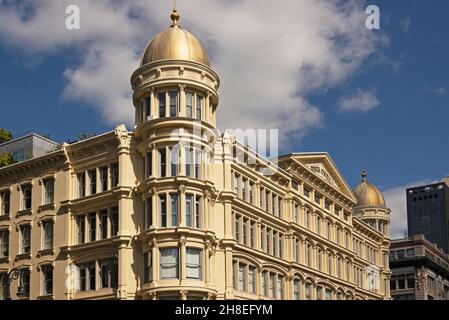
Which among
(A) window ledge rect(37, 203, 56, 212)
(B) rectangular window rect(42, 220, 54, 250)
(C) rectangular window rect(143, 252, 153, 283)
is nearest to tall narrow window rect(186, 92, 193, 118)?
(C) rectangular window rect(143, 252, 153, 283)

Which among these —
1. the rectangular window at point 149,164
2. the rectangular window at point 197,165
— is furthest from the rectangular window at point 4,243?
the rectangular window at point 197,165

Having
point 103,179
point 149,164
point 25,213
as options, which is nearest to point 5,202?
point 25,213

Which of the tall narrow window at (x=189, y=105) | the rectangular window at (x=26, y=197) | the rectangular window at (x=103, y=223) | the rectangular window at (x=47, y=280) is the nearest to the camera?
the tall narrow window at (x=189, y=105)

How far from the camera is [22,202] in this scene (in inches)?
2184

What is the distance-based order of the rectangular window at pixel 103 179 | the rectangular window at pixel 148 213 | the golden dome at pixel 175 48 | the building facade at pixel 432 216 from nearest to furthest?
the rectangular window at pixel 148 213 → the golden dome at pixel 175 48 → the rectangular window at pixel 103 179 → the building facade at pixel 432 216

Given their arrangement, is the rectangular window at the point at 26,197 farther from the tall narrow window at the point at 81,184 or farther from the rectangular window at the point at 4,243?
the tall narrow window at the point at 81,184

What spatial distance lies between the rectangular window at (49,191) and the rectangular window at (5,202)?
14.9ft

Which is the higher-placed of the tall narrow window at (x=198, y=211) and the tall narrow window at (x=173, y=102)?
the tall narrow window at (x=173, y=102)

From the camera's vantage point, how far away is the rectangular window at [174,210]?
45.8 metres

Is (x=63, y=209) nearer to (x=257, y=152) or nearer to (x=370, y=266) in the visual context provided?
(x=257, y=152)

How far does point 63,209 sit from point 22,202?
5339 mm

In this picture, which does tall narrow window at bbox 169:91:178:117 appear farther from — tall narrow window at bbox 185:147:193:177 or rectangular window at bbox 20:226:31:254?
rectangular window at bbox 20:226:31:254
